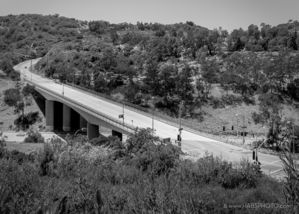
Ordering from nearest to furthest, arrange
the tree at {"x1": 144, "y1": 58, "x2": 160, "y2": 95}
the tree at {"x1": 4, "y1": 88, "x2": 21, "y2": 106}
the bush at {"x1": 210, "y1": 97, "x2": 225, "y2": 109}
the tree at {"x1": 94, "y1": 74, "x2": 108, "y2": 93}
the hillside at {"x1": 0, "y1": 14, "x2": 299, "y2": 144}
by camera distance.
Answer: the hillside at {"x1": 0, "y1": 14, "x2": 299, "y2": 144}
the bush at {"x1": 210, "y1": 97, "x2": 225, "y2": 109}
the tree at {"x1": 144, "y1": 58, "x2": 160, "y2": 95}
the tree at {"x1": 4, "y1": 88, "x2": 21, "y2": 106}
the tree at {"x1": 94, "y1": 74, "x2": 108, "y2": 93}

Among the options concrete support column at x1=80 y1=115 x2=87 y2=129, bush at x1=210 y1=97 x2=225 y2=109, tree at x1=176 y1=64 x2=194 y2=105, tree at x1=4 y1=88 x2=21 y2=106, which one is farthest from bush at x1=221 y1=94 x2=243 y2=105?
tree at x1=4 y1=88 x2=21 y2=106

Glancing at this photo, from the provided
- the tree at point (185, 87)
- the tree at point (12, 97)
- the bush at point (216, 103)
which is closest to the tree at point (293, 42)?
the bush at point (216, 103)

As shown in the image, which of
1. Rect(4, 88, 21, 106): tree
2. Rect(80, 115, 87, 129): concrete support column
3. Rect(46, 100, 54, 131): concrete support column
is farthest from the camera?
Rect(4, 88, 21, 106): tree

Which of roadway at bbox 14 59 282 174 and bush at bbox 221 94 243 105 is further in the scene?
bush at bbox 221 94 243 105

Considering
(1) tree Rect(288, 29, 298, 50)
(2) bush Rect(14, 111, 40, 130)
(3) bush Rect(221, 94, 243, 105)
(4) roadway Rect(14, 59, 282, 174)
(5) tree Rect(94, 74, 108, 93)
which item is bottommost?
(2) bush Rect(14, 111, 40, 130)

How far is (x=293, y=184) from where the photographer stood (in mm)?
6574

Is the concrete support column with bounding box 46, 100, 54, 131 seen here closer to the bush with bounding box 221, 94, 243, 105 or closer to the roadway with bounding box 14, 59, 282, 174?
the roadway with bounding box 14, 59, 282, 174

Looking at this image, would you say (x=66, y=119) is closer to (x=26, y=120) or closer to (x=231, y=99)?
(x=26, y=120)

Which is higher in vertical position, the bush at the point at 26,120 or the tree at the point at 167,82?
the tree at the point at 167,82

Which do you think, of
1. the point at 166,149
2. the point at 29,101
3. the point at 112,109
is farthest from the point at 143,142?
the point at 29,101

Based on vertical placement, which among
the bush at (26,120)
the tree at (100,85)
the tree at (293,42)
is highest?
the tree at (293,42)

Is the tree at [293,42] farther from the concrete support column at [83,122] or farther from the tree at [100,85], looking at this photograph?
the concrete support column at [83,122]

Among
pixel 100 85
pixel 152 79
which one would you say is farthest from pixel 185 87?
pixel 100 85

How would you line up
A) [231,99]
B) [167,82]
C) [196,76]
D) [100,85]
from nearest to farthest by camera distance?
[167,82] → [231,99] → [100,85] → [196,76]
